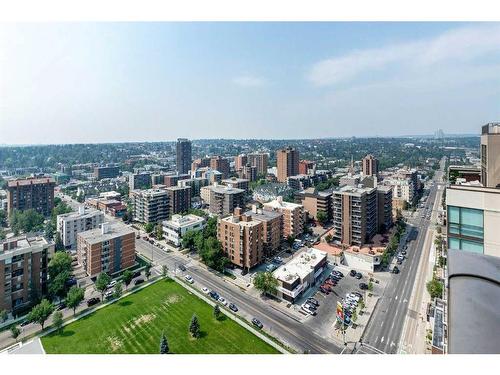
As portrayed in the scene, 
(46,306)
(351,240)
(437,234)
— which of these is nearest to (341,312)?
(351,240)

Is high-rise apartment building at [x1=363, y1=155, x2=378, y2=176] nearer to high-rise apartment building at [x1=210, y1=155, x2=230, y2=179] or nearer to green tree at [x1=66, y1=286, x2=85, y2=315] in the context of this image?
high-rise apartment building at [x1=210, y1=155, x2=230, y2=179]

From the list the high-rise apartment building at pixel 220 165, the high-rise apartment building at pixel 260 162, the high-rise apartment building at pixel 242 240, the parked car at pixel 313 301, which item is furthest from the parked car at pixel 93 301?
the high-rise apartment building at pixel 260 162

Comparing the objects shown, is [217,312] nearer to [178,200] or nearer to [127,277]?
[127,277]

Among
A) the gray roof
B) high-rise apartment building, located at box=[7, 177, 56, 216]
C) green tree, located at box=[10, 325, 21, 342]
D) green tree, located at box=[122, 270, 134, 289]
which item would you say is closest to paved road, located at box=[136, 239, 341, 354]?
green tree, located at box=[122, 270, 134, 289]

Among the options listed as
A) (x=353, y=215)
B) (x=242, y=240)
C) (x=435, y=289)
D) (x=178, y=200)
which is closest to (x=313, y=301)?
(x=242, y=240)

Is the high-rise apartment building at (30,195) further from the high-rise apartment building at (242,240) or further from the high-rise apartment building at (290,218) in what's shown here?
the high-rise apartment building at (290,218)

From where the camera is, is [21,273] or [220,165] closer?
[21,273]
